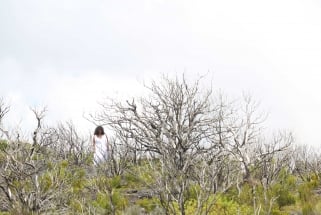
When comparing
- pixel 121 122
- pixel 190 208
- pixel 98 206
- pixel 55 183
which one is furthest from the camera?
pixel 121 122

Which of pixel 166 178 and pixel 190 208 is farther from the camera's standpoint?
pixel 190 208

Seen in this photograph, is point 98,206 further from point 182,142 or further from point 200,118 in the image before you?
point 200,118

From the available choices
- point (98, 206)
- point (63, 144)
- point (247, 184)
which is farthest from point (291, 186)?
point (63, 144)

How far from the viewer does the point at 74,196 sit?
1130cm

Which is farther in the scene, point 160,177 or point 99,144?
point 99,144

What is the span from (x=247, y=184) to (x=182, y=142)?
6.58 feet

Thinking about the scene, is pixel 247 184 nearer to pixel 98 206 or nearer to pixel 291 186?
pixel 291 186

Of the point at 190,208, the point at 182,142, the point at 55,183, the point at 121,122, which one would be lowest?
the point at 190,208

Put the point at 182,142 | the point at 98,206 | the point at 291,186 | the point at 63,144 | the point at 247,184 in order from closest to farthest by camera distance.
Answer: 1. the point at 98,206
2. the point at 247,184
3. the point at 182,142
4. the point at 291,186
5. the point at 63,144

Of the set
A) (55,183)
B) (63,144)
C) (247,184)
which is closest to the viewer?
(55,183)

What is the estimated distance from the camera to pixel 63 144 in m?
26.5

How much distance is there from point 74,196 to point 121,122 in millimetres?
5422

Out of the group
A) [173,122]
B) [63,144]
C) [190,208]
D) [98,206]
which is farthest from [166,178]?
A: [63,144]

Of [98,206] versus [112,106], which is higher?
[112,106]
